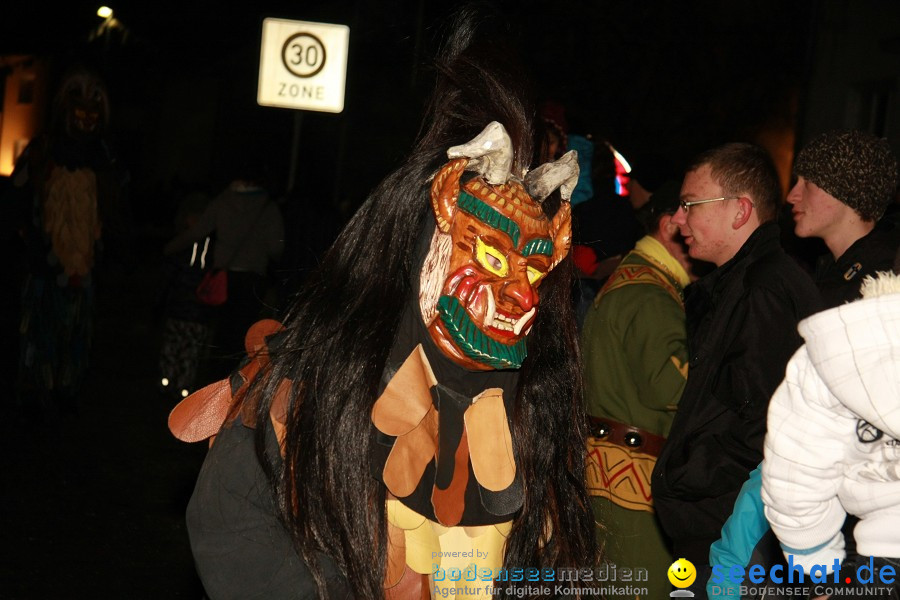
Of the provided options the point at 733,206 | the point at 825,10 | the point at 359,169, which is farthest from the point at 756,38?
the point at 733,206

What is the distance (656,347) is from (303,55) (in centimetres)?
683

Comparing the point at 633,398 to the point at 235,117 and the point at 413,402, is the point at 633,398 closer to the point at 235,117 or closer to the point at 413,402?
the point at 413,402

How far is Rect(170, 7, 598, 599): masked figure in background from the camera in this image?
87.7 inches

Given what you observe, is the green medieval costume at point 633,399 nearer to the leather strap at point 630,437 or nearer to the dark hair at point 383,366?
the leather strap at point 630,437

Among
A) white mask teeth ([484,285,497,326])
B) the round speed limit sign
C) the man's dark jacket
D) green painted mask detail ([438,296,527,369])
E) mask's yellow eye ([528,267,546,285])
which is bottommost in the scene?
the man's dark jacket

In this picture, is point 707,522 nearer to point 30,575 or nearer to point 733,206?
point 733,206

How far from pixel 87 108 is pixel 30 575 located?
121 inches

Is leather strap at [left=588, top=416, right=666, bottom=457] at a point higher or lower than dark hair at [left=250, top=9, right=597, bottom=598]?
lower

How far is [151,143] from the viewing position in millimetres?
36062

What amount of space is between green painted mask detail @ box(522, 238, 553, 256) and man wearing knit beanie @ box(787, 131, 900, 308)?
5.42 ft

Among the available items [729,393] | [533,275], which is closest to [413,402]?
[533,275]

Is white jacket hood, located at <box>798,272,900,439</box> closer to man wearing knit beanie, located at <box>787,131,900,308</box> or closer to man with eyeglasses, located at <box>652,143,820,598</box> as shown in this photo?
man with eyeglasses, located at <box>652,143,820,598</box>

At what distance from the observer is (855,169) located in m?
3.66

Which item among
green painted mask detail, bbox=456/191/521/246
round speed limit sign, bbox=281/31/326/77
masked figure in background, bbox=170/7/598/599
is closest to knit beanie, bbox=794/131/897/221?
masked figure in background, bbox=170/7/598/599
